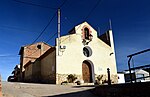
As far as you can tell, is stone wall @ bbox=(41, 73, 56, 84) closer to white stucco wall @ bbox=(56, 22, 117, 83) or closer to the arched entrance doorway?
white stucco wall @ bbox=(56, 22, 117, 83)

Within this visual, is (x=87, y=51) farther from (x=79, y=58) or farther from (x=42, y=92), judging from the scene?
(x=42, y=92)

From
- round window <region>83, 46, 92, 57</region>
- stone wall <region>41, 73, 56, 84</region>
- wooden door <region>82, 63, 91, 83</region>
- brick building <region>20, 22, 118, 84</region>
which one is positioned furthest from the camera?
round window <region>83, 46, 92, 57</region>

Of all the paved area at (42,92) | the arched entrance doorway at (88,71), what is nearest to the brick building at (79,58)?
the arched entrance doorway at (88,71)

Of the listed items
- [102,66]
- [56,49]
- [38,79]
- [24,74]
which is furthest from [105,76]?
[24,74]

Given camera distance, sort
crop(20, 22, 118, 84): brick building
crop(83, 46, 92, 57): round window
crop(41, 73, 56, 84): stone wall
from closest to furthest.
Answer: crop(41, 73, 56, 84): stone wall < crop(20, 22, 118, 84): brick building < crop(83, 46, 92, 57): round window

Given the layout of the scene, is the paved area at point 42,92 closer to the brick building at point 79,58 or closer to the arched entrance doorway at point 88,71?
the brick building at point 79,58

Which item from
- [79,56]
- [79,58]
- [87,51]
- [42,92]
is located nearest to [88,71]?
[79,58]

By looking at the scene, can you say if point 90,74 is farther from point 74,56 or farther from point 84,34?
point 84,34

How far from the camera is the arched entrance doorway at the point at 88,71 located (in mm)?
20281

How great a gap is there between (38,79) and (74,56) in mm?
7230

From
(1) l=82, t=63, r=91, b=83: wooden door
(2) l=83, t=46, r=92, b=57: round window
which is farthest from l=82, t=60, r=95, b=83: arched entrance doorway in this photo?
(2) l=83, t=46, r=92, b=57: round window

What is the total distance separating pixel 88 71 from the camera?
20.6 meters

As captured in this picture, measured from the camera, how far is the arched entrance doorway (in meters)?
20.3

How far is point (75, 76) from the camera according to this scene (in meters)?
18.7
